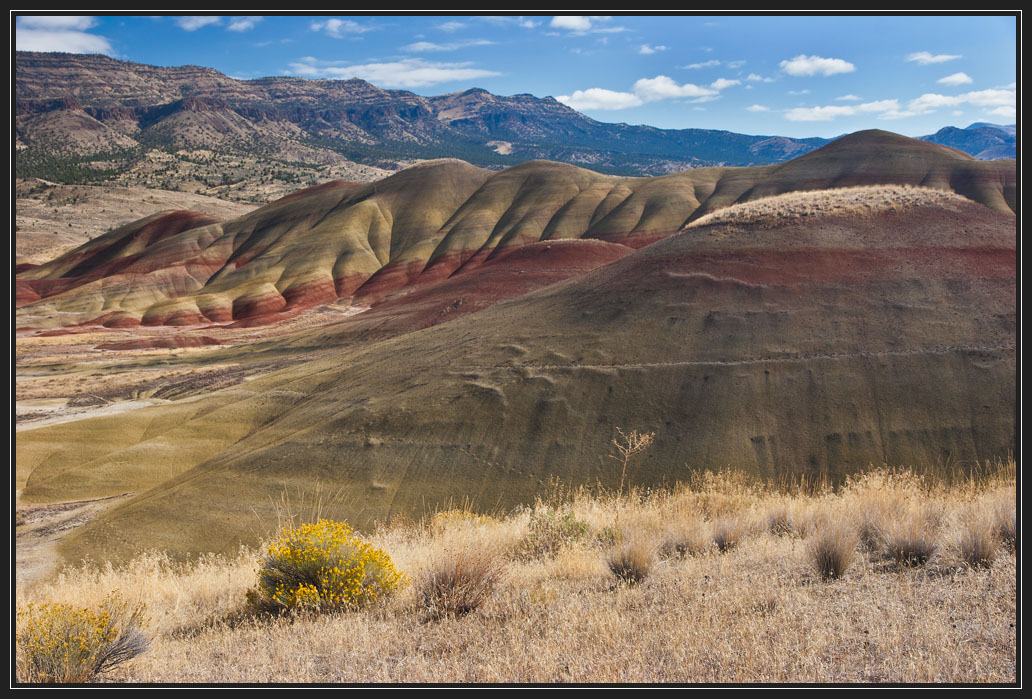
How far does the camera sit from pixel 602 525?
398 inches

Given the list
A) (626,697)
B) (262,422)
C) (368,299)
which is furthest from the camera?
(368,299)

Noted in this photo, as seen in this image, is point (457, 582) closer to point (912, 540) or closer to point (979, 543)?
point (912, 540)

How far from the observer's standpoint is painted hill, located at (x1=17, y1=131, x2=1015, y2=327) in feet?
257

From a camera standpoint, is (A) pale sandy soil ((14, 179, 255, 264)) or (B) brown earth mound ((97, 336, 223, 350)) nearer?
(B) brown earth mound ((97, 336, 223, 350))

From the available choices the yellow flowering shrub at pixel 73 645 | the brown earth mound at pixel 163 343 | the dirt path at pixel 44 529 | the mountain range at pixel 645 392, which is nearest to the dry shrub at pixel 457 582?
the yellow flowering shrub at pixel 73 645

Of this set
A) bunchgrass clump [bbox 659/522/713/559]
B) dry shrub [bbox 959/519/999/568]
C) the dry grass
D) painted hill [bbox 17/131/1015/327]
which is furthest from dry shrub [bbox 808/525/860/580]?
painted hill [bbox 17/131/1015/327]

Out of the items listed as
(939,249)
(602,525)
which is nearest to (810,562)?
(602,525)

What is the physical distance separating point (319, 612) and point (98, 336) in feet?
255

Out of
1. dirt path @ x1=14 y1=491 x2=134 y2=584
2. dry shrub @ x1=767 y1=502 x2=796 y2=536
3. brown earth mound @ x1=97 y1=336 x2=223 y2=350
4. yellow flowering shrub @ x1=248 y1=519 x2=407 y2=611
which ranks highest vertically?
yellow flowering shrub @ x1=248 y1=519 x2=407 y2=611

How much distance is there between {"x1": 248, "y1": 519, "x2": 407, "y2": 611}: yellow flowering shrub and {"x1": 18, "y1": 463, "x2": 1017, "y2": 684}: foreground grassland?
0.67ft

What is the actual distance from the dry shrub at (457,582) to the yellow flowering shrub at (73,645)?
9.54 feet

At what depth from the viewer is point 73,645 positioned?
221 inches

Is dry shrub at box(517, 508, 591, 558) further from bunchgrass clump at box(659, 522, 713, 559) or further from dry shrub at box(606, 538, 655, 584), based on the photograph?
dry shrub at box(606, 538, 655, 584)

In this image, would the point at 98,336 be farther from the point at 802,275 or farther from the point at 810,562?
the point at 810,562
